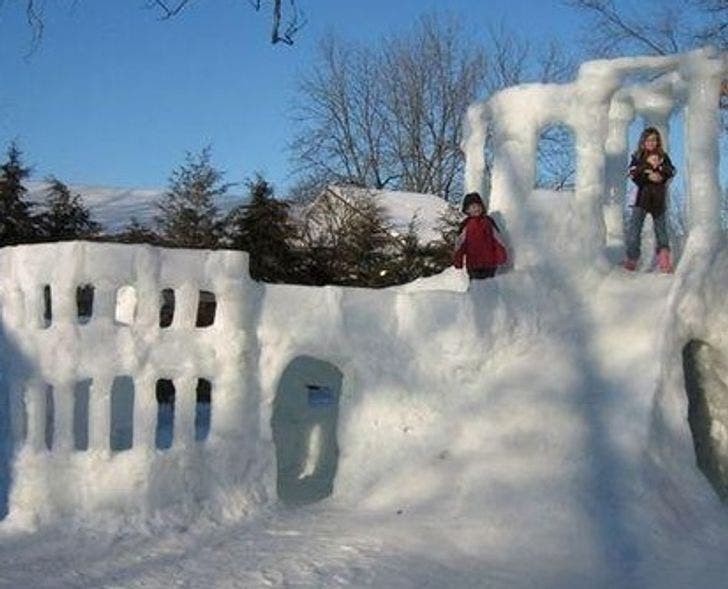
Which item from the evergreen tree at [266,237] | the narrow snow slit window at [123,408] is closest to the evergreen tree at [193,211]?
the evergreen tree at [266,237]

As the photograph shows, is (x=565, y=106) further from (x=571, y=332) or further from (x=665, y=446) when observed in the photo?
(x=665, y=446)

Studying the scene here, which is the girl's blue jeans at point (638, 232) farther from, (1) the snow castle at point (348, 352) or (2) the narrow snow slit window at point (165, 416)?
(2) the narrow snow slit window at point (165, 416)

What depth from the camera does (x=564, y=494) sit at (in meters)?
6.57

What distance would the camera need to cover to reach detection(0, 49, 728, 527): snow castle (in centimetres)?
652

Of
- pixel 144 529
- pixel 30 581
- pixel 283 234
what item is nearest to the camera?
pixel 30 581

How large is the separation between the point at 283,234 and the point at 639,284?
9.45 metres

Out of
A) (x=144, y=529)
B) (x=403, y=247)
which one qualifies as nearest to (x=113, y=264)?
(x=144, y=529)

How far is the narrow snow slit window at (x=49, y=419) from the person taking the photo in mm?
6683

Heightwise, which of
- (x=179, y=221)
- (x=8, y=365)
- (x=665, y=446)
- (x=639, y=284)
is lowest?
(x=665, y=446)

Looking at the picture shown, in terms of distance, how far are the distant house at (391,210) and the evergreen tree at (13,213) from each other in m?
6.16

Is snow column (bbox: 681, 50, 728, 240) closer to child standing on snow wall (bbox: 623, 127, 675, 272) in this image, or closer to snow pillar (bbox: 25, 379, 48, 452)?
child standing on snow wall (bbox: 623, 127, 675, 272)

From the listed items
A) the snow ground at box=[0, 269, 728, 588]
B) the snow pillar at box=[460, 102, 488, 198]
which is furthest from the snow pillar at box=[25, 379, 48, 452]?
the snow pillar at box=[460, 102, 488, 198]

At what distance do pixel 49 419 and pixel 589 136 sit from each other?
4.58m

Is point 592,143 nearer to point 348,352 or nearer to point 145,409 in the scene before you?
point 348,352
